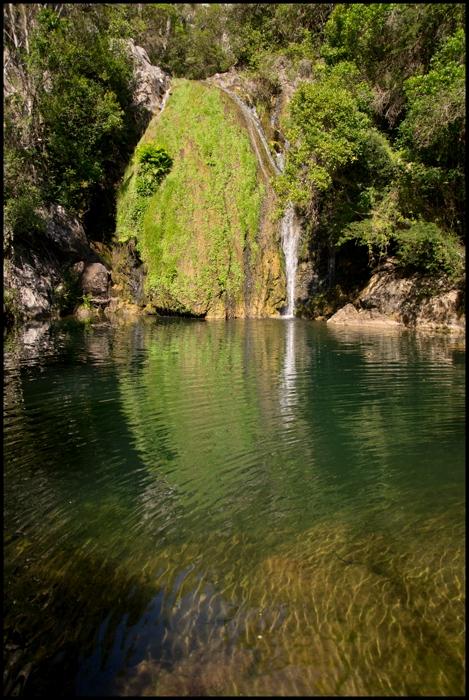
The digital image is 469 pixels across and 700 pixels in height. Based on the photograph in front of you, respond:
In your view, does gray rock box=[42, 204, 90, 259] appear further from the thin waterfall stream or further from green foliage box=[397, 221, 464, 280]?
green foliage box=[397, 221, 464, 280]

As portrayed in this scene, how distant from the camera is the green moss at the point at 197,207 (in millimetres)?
27828

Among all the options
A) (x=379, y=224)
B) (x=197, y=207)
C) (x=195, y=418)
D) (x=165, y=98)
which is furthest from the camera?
(x=165, y=98)

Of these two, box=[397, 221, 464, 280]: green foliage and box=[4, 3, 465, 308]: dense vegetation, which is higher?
box=[4, 3, 465, 308]: dense vegetation

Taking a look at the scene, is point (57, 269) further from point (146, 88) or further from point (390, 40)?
point (390, 40)

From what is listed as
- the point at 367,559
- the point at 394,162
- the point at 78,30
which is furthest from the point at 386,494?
the point at 78,30

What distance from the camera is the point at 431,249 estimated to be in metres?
21.8

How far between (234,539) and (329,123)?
23.0 meters

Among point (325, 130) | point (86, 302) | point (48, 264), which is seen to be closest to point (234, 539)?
point (325, 130)

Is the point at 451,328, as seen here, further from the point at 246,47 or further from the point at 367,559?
the point at 246,47

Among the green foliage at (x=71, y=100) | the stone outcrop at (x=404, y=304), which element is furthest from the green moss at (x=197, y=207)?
the stone outcrop at (x=404, y=304)

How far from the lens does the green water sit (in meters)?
3.28

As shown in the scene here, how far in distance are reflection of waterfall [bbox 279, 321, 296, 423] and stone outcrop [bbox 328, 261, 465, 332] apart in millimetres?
8261

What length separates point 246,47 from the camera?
39062mm

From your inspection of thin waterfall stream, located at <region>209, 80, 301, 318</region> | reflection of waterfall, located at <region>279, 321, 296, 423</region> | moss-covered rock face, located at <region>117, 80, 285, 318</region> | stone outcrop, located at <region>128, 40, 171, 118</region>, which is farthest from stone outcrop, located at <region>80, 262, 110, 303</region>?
reflection of waterfall, located at <region>279, 321, 296, 423</region>
